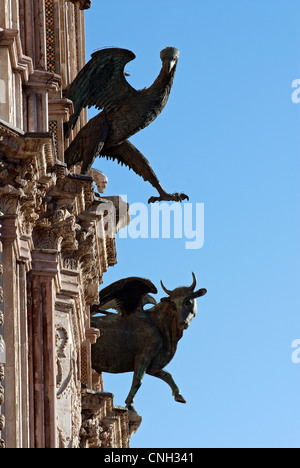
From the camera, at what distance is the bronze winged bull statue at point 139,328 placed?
50750 mm

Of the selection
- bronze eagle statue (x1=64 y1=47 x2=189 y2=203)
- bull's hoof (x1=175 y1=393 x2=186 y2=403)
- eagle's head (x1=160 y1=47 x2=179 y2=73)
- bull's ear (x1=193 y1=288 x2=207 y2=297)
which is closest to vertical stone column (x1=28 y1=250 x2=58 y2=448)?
bronze eagle statue (x1=64 y1=47 x2=189 y2=203)

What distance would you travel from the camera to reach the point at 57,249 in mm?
43062

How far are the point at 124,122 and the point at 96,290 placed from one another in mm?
3198

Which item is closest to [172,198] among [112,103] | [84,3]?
[112,103]

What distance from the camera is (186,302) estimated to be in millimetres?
50344

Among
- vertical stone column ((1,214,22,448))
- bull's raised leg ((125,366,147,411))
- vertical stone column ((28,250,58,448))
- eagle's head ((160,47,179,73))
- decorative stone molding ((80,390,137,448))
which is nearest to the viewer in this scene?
vertical stone column ((1,214,22,448))

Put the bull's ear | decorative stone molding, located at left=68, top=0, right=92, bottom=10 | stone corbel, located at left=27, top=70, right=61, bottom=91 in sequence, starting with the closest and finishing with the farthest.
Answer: stone corbel, located at left=27, top=70, right=61, bottom=91, decorative stone molding, located at left=68, top=0, right=92, bottom=10, the bull's ear

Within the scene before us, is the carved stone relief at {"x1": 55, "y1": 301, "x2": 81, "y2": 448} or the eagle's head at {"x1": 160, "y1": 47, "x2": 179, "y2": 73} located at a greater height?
the eagle's head at {"x1": 160, "y1": 47, "x2": 179, "y2": 73}

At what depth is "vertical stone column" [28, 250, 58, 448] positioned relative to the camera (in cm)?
4159

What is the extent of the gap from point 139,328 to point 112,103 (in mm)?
6345

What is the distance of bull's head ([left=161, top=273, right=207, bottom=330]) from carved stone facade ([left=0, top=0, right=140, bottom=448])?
2865mm

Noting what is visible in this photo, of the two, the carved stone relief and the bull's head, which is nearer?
the carved stone relief

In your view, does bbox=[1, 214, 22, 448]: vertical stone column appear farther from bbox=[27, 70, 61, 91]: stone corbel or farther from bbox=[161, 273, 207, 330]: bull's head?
bbox=[161, 273, 207, 330]: bull's head

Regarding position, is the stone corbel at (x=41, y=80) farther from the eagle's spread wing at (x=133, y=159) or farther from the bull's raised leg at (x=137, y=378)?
the bull's raised leg at (x=137, y=378)
